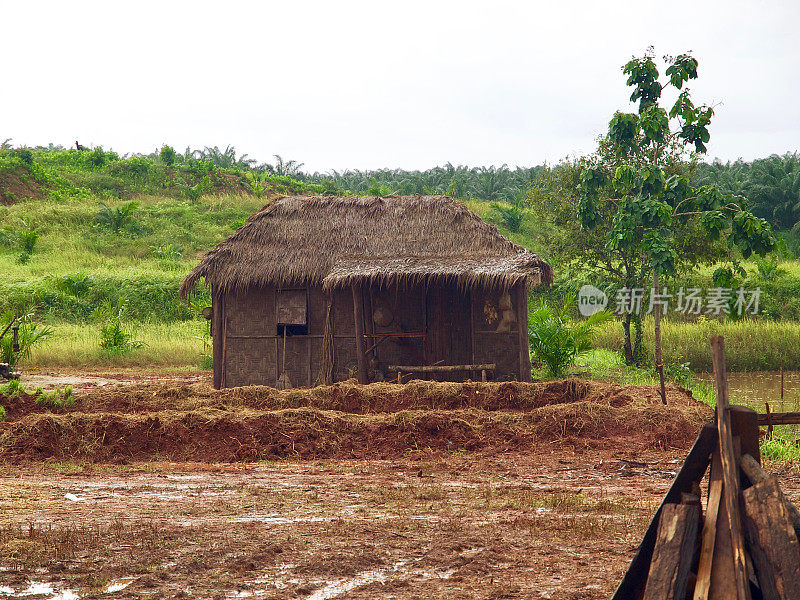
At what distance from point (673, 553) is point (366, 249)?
11488 millimetres

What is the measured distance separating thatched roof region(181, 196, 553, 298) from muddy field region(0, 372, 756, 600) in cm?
234

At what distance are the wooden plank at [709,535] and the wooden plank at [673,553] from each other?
49 mm

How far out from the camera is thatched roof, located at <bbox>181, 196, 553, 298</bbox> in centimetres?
1317

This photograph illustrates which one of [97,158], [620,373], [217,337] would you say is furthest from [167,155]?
[620,373]

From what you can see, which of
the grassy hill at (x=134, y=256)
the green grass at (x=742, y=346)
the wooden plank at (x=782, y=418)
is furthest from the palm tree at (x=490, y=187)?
the wooden plank at (x=782, y=418)

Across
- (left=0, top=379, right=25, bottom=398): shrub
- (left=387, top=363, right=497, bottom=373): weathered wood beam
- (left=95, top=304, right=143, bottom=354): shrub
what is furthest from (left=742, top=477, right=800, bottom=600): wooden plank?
(left=95, top=304, right=143, bottom=354): shrub

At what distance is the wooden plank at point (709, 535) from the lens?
10.7 feet

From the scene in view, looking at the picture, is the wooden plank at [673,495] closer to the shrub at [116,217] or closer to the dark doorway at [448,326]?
the dark doorway at [448,326]

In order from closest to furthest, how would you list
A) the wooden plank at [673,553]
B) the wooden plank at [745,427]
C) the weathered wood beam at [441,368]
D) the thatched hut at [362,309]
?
the wooden plank at [673,553], the wooden plank at [745,427], the weathered wood beam at [441,368], the thatched hut at [362,309]

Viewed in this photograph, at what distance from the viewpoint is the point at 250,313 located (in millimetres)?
14414

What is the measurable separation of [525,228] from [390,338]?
19.9 m

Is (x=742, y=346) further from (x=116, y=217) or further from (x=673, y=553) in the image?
(x=116, y=217)

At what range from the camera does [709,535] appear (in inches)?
133

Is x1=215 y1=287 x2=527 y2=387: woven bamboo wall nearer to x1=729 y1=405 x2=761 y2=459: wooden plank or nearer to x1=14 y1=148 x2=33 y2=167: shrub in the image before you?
x1=729 y1=405 x2=761 y2=459: wooden plank
